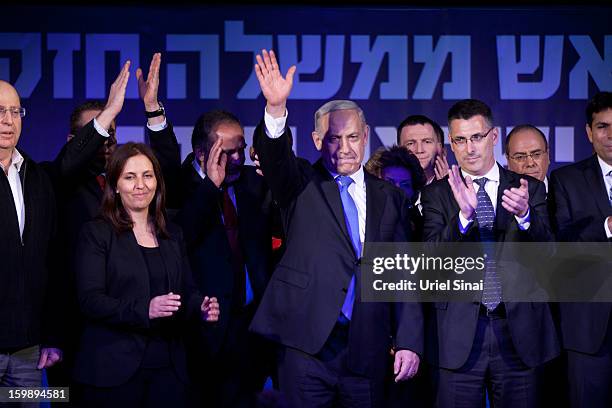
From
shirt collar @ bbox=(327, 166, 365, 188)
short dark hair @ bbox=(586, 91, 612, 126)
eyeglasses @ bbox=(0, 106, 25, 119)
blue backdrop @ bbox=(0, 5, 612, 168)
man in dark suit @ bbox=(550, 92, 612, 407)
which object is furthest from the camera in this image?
blue backdrop @ bbox=(0, 5, 612, 168)

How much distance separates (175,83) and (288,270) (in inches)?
95.7

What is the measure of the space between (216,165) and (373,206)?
29.9 inches

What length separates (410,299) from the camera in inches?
142

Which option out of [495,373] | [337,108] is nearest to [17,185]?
[337,108]

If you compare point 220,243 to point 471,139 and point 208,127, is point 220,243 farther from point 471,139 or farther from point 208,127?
point 471,139

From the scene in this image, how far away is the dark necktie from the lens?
3.91 m

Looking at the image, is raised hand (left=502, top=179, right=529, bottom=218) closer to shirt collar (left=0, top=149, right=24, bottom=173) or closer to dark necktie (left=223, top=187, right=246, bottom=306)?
dark necktie (left=223, top=187, right=246, bottom=306)

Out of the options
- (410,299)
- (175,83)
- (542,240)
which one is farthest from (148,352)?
(175,83)

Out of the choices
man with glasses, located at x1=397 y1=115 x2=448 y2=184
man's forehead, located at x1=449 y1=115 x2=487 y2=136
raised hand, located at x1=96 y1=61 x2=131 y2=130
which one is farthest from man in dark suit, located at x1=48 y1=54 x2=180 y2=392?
man with glasses, located at x1=397 y1=115 x2=448 y2=184

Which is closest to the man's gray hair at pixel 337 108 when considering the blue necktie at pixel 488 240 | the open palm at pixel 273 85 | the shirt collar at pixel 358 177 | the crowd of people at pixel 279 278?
the crowd of people at pixel 279 278

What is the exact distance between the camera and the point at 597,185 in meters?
3.86

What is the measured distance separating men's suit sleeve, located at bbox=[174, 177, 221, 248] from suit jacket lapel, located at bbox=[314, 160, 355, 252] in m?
0.51

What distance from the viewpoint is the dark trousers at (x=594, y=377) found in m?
3.81

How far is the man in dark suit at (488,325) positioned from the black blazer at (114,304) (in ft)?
3.33
